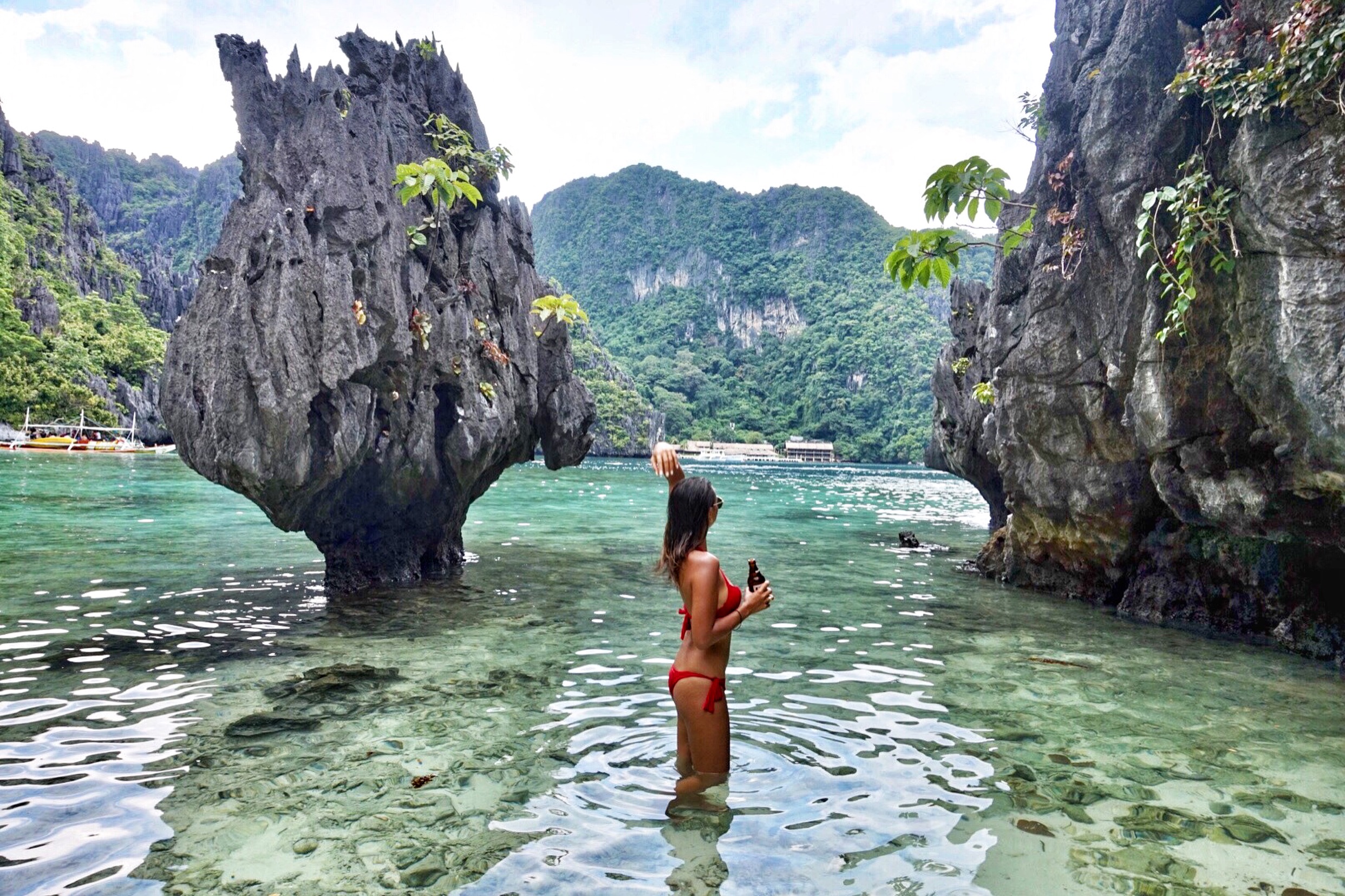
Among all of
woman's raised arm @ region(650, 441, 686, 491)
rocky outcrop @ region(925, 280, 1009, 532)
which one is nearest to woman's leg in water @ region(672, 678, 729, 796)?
woman's raised arm @ region(650, 441, 686, 491)

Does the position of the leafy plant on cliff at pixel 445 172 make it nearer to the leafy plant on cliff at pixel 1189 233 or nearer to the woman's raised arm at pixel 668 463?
the woman's raised arm at pixel 668 463

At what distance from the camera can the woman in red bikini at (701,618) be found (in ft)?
14.7

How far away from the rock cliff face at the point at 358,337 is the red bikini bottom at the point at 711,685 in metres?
7.10

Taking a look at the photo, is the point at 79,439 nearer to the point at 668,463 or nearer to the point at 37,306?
the point at 37,306

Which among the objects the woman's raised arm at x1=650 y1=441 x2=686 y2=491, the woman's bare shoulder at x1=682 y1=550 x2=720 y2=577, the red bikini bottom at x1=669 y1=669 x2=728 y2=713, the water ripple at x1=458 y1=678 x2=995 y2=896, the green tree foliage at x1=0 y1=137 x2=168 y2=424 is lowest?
the water ripple at x1=458 y1=678 x2=995 y2=896

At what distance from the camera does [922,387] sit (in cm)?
13200

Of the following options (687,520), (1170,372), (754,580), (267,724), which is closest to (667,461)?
(687,520)

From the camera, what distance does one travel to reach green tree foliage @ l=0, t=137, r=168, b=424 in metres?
65.3

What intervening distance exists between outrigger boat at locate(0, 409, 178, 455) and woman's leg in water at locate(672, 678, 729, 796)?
2828 inches

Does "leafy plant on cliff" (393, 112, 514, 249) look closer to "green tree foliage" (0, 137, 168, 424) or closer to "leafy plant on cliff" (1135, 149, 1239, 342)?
Answer: "leafy plant on cliff" (1135, 149, 1239, 342)

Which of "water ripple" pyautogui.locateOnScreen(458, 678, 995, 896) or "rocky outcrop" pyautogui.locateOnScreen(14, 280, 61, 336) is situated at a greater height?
"rocky outcrop" pyautogui.locateOnScreen(14, 280, 61, 336)

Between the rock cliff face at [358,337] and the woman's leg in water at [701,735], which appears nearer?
the woman's leg in water at [701,735]

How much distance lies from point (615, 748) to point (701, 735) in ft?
4.08

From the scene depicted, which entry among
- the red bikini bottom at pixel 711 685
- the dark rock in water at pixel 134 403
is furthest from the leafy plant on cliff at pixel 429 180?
the dark rock in water at pixel 134 403
